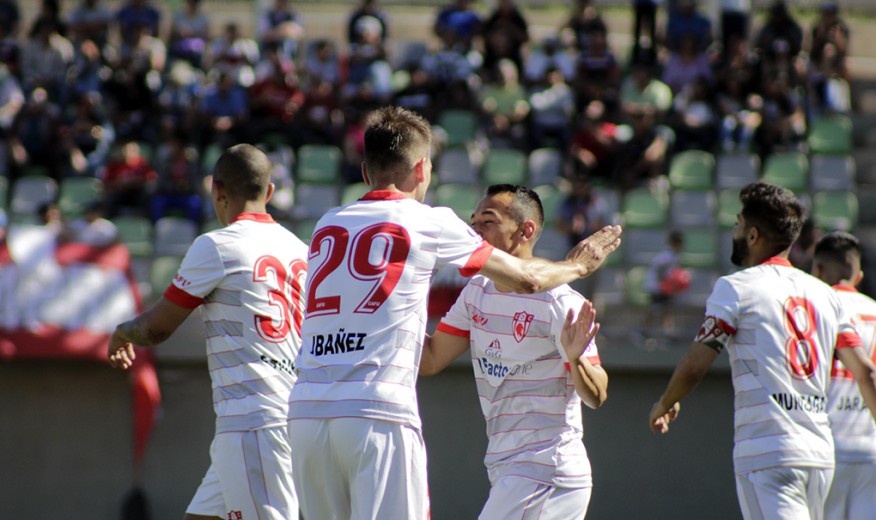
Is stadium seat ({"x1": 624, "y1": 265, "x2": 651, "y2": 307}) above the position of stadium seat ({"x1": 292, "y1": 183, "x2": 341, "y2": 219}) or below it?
below

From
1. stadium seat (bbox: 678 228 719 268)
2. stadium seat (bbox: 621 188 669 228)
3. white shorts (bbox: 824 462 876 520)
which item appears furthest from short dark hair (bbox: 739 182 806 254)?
stadium seat (bbox: 621 188 669 228)

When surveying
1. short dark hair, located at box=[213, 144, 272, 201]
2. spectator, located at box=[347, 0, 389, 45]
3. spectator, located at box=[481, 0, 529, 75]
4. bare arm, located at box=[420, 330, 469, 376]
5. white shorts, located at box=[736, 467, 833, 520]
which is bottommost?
white shorts, located at box=[736, 467, 833, 520]

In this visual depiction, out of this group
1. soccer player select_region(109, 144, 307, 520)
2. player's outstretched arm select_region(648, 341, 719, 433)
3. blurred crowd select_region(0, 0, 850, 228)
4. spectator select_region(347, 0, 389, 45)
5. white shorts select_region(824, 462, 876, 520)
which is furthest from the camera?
spectator select_region(347, 0, 389, 45)

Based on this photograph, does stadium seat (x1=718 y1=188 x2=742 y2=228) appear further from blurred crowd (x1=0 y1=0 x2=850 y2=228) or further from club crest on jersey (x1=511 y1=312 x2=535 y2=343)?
club crest on jersey (x1=511 y1=312 x2=535 y2=343)

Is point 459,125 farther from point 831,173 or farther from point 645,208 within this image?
point 831,173

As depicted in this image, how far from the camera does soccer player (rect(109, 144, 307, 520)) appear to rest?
515 cm

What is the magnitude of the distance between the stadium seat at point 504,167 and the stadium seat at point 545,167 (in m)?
0.11

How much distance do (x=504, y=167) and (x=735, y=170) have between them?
279cm

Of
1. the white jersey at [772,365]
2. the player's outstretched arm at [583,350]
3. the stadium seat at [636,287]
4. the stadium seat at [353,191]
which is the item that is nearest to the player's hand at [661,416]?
the white jersey at [772,365]

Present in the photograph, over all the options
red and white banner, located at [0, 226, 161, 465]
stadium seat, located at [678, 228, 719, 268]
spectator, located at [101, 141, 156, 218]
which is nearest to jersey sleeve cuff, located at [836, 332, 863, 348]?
red and white banner, located at [0, 226, 161, 465]

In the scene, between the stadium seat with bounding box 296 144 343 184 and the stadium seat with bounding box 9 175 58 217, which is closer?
the stadium seat with bounding box 9 175 58 217

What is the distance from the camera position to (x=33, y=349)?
10109mm

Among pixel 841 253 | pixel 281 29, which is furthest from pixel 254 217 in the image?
pixel 281 29

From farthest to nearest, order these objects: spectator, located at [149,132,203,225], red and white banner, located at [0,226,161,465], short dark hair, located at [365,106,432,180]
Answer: spectator, located at [149,132,203,225] → red and white banner, located at [0,226,161,465] → short dark hair, located at [365,106,432,180]
